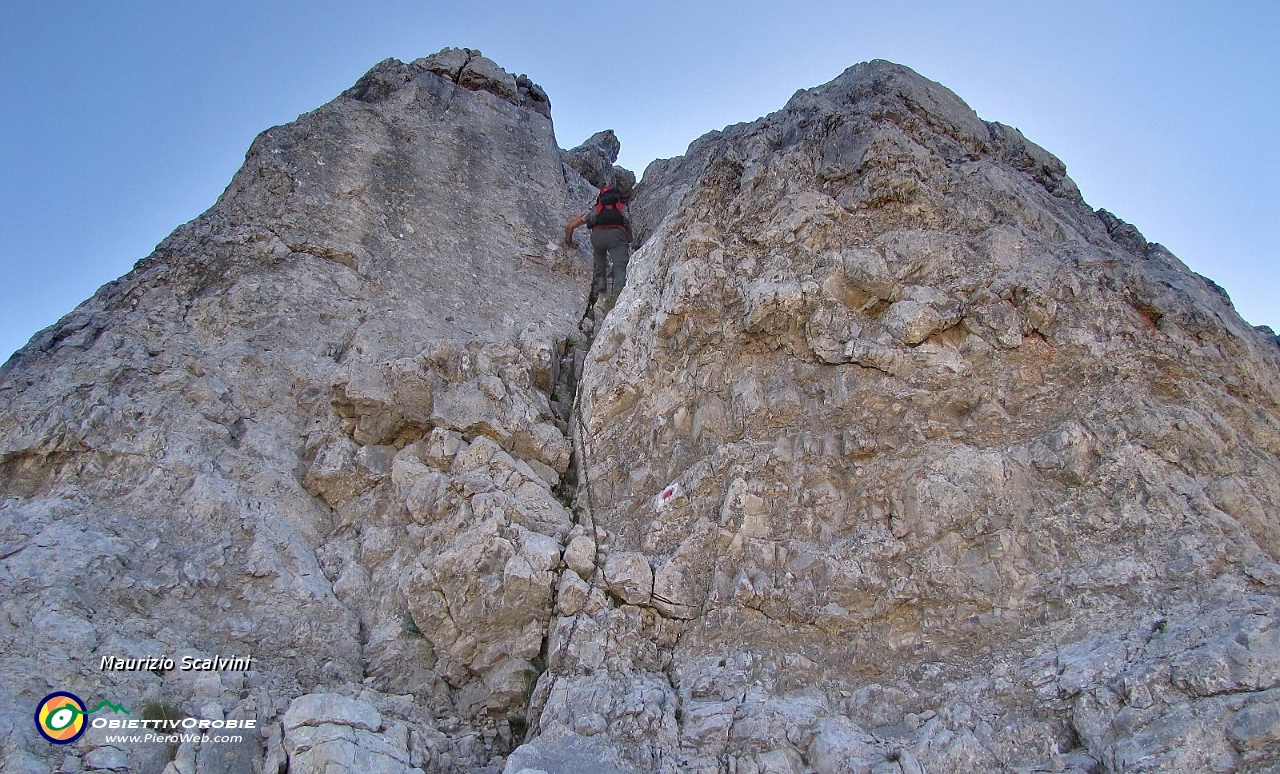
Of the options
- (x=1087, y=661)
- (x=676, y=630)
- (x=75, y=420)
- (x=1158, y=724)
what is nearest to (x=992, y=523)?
(x=1087, y=661)

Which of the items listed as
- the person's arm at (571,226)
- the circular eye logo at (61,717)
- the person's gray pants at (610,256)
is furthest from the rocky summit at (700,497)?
the person's arm at (571,226)

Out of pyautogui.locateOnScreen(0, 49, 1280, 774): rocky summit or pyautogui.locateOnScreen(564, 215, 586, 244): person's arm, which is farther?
pyautogui.locateOnScreen(564, 215, 586, 244): person's arm

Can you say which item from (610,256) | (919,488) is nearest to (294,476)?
(610,256)

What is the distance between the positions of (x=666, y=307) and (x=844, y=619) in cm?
481

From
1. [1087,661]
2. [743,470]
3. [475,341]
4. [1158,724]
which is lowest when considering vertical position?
[1158,724]

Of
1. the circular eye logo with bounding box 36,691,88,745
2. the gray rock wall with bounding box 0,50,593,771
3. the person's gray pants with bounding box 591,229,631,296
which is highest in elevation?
the person's gray pants with bounding box 591,229,631,296

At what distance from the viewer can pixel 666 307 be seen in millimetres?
10641

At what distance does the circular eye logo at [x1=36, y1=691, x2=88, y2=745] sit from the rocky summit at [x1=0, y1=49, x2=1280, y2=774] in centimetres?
3

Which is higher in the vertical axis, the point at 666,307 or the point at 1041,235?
the point at 1041,235

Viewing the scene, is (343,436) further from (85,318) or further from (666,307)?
(666,307)

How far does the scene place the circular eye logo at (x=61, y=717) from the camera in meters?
6.69

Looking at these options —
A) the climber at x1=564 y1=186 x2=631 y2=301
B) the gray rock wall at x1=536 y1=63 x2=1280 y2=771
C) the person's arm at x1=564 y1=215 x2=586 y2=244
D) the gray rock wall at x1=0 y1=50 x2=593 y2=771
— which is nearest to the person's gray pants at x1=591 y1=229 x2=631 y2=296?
the climber at x1=564 y1=186 x2=631 y2=301

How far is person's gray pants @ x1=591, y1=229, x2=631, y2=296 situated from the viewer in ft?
48.5

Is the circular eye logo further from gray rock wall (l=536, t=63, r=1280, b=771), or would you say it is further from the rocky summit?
gray rock wall (l=536, t=63, r=1280, b=771)
